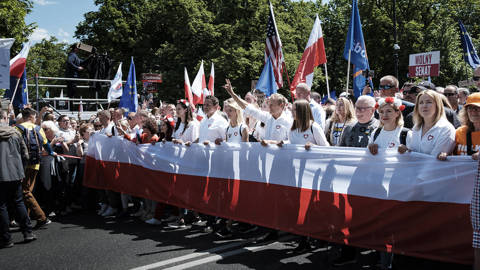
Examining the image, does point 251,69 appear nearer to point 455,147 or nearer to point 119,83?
point 119,83

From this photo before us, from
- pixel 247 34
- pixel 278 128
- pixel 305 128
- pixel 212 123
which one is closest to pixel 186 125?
pixel 212 123

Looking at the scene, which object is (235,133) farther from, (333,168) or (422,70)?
(422,70)

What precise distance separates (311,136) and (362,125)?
650 mm

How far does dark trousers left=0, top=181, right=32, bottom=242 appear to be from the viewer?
20.4ft

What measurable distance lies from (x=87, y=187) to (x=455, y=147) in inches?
281

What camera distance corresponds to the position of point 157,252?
5684 mm

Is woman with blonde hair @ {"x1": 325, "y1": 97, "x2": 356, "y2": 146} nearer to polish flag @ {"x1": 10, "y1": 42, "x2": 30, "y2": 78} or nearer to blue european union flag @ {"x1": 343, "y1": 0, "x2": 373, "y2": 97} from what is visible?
blue european union flag @ {"x1": 343, "y1": 0, "x2": 373, "y2": 97}

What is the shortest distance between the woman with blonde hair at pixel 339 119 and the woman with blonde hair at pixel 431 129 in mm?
1282

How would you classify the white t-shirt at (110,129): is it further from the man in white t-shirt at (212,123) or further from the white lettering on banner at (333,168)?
the man in white t-shirt at (212,123)

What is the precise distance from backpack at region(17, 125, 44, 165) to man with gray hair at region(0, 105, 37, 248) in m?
0.63

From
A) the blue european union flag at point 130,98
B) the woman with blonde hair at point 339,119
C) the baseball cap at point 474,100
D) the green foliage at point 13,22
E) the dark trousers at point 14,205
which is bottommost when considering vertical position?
the dark trousers at point 14,205

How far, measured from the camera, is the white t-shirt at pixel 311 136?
5.52 m

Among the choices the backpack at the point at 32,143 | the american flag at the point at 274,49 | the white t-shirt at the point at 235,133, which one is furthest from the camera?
the american flag at the point at 274,49

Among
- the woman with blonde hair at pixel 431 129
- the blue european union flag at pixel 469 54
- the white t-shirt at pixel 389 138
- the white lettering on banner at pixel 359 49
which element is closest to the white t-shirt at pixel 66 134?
the white lettering on banner at pixel 359 49
